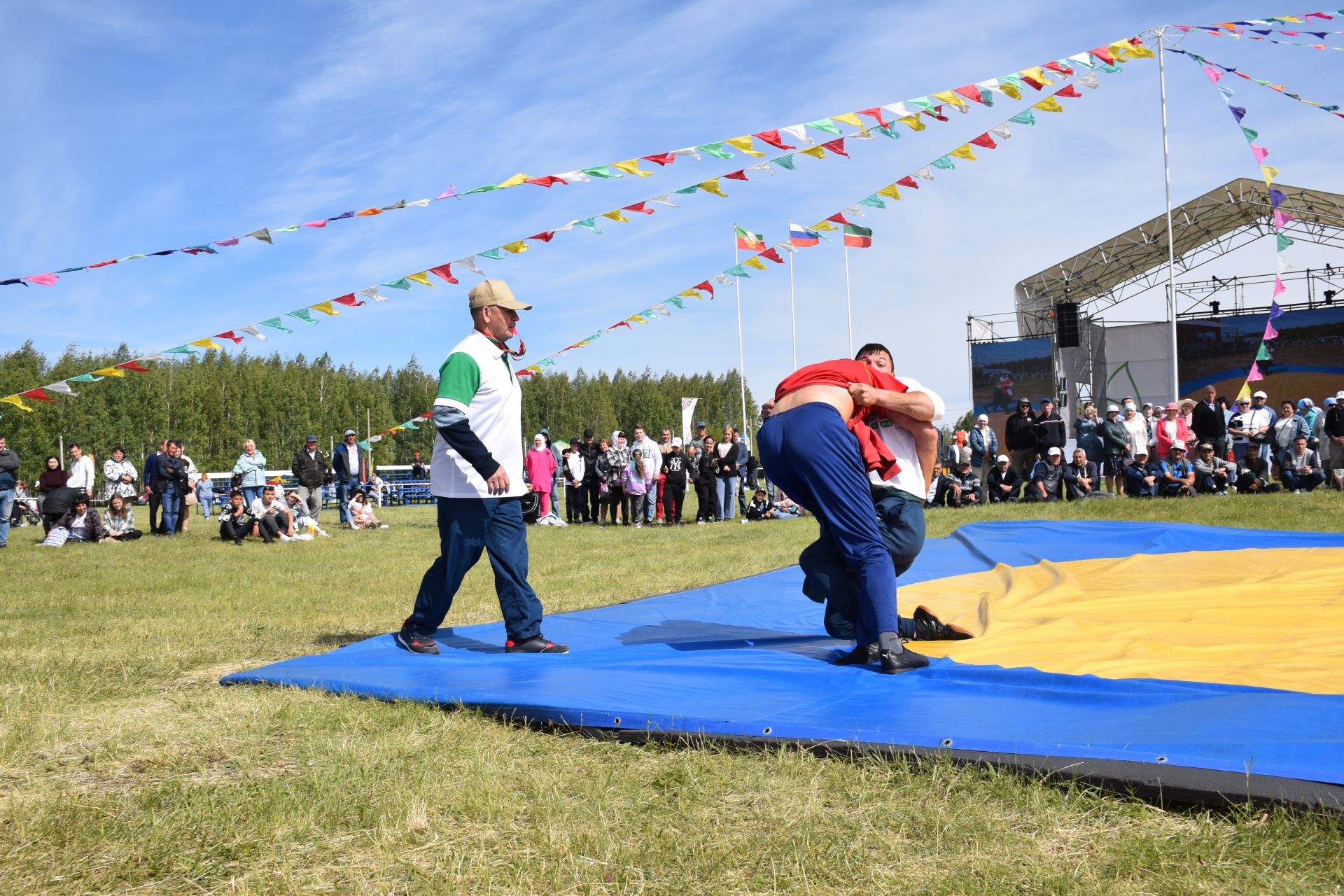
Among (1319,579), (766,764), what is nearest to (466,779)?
(766,764)

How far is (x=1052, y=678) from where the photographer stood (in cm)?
348

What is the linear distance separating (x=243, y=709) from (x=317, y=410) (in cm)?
4765

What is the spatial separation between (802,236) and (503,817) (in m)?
8.81

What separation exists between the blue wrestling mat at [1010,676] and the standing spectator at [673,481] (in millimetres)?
10157

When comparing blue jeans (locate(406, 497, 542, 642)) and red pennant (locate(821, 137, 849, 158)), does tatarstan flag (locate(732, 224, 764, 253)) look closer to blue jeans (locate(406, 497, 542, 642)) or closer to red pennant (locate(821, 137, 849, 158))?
red pennant (locate(821, 137, 849, 158))

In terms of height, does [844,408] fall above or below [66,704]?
above

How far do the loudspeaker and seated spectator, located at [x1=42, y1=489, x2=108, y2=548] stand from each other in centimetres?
2560

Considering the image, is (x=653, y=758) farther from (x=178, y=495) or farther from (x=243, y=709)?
(x=178, y=495)

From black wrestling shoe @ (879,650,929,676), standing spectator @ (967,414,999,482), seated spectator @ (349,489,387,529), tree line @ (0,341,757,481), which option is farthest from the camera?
tree line @ (0,341,757,481)

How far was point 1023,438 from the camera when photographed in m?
14.4

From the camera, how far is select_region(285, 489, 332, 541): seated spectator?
15.2m

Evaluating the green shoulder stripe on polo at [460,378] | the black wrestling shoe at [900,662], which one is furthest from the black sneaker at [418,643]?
the black wrestling shoe at [900,662]

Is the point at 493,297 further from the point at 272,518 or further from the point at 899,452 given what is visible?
the point at 272,518

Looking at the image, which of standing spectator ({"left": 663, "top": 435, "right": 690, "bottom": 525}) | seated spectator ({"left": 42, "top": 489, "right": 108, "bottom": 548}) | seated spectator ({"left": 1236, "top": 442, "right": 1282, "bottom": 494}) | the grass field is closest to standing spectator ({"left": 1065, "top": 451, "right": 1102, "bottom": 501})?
seated spectator ({"left": 1236, "top": 442, "right": 1282, "bottom": 494})
